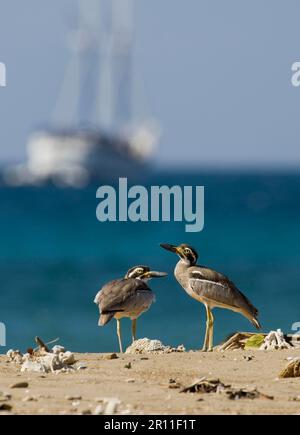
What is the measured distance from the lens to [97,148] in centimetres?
10450

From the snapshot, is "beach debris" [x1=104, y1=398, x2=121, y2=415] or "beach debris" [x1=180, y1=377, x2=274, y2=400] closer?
"beach debris" [x1=104, y1=398, x2=121, y2=415]

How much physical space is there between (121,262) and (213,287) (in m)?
34.0

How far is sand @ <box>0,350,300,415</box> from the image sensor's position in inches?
358

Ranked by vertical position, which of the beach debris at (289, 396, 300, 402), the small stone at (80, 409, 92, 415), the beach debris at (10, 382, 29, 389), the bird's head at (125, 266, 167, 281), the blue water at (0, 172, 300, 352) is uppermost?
the blue water at (0, 172, 300, 352)

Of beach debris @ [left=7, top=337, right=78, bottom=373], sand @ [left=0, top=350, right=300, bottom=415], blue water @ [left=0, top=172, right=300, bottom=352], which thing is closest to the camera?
sand @ [left=0, top=350, right=300, bottom=415]

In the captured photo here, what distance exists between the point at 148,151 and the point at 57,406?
104 metres

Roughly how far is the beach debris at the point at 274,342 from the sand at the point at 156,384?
0.25 metres

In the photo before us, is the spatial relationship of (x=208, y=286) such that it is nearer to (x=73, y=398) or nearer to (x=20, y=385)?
(x=20, y=385)

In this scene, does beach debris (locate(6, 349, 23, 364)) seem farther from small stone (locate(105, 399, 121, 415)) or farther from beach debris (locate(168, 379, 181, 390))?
small stone (locate(105, 399, 121, 415))

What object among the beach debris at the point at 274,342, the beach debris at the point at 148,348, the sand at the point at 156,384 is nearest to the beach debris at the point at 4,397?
the sand at the point at 156,384

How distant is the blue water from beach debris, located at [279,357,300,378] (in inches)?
517

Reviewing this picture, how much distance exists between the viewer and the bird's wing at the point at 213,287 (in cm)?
1319

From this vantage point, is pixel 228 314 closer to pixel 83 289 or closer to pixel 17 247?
pixel 83 289

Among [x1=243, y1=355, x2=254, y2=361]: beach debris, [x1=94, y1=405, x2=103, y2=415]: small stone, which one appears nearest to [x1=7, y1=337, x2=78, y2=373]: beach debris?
[x1=243, y1=355, x2=254, y2=361]: beach debris
